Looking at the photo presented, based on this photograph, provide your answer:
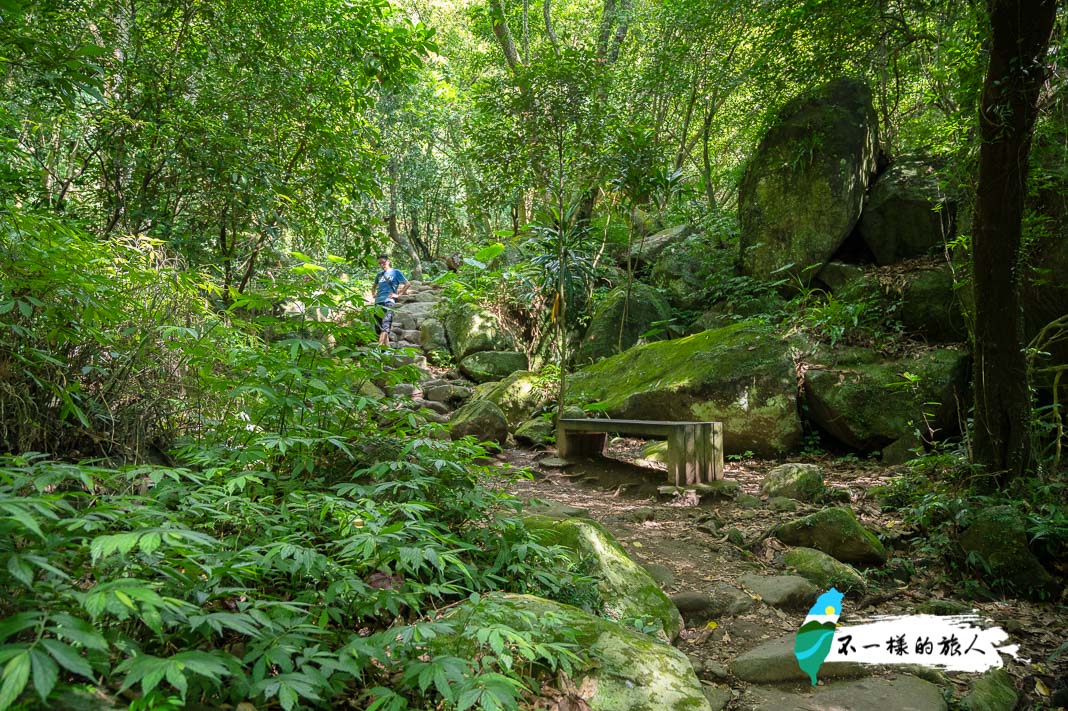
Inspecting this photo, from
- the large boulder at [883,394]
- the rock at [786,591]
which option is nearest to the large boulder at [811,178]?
the large boulder at [883,394]

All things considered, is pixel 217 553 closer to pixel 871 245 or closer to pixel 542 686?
pixel 542 686

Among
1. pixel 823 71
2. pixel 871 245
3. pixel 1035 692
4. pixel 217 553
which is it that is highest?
pixel 823 71

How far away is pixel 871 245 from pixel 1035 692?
21.7 feet

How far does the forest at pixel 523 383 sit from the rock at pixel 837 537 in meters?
0.02

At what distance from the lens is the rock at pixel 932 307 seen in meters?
6.27

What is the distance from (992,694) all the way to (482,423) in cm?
525

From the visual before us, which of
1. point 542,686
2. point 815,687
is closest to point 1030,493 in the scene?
point 815,687

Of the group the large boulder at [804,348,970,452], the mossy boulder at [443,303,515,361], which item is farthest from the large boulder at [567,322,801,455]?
the mossy boulder at [443,303,515,361]

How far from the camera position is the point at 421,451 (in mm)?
2602

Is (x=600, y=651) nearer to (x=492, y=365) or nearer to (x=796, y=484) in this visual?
(x=796, y=484)

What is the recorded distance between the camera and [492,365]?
10.4m

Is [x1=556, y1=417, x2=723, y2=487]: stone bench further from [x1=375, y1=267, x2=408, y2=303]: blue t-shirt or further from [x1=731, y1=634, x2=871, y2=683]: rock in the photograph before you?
[x1=375, y1=267, x2=408, y2=303]: blue t-shirt

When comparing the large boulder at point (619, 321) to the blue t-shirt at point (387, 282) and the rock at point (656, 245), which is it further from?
the blue t-shirt at point (387, 282)

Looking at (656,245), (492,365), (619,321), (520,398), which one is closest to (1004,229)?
(520,398)
